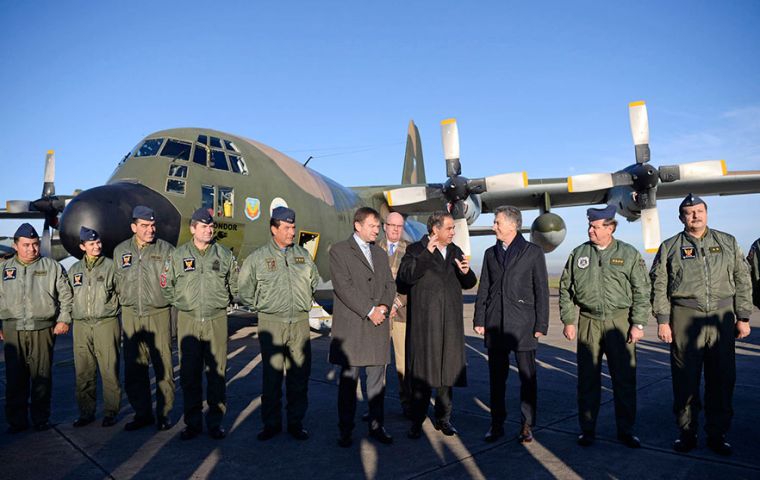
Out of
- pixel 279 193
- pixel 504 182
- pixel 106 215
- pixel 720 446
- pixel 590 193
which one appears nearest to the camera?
pixel 720 446

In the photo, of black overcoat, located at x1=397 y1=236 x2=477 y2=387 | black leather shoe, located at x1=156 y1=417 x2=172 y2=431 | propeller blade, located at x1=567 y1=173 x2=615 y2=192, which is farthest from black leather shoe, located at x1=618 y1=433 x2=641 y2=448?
propeller blade, located at x1=567 y1=173 x2=615 y2=192

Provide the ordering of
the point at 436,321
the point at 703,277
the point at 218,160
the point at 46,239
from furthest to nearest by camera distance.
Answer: the point at 46,239 < the point at 218,160 < the point at 436,321 < the point at 703,277

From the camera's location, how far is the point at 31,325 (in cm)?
496

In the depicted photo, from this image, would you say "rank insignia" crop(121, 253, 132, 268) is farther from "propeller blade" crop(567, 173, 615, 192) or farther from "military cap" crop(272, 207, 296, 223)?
"propeller blade" crop(567, 173, 615, 192)

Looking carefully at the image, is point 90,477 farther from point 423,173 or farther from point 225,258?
point 423,173

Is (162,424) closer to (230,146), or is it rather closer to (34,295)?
(34,295)

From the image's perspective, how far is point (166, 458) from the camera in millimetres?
3918

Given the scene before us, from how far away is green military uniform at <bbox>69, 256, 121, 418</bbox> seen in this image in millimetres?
4898

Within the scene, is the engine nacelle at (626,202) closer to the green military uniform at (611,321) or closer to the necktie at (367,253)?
the green military uniform at (611,321)

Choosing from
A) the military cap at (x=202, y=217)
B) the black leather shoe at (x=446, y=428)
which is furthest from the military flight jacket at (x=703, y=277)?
the military cap at (x=202, y=217)

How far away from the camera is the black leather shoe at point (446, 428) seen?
14.5 feet

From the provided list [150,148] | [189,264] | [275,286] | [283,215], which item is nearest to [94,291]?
[189,264]

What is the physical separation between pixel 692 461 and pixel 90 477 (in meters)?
4.30

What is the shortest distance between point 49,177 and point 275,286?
1214 centimetres
